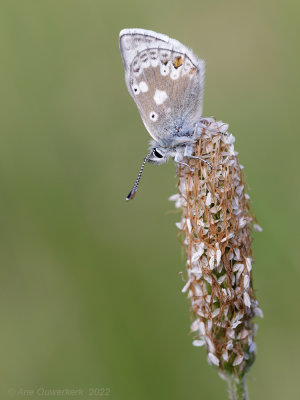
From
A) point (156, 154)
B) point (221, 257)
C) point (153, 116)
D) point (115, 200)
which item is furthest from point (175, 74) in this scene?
point (115, 200)

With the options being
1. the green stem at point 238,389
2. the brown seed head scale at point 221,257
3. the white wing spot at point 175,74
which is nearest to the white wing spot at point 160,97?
the white wing spot at point 175,74

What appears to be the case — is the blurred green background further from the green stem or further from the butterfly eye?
the butterfly eye

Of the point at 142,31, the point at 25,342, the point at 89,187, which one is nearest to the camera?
the point at 142,31

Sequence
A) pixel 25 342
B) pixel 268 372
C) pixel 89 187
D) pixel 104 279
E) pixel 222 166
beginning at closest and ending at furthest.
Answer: pixel 222 166 < pixel 268 372 < pixel 25 342 < pixel 104 279 < pixel 89 187

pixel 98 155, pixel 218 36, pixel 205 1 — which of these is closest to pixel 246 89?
pixel 218 36

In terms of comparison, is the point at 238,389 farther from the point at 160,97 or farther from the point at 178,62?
the point at 178,62

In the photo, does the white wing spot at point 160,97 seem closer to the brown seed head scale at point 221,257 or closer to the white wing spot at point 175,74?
the white wing spot at point 175,74

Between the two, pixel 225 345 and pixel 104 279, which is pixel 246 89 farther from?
pixel 225 345

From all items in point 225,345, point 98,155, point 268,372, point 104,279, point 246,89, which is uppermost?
point 246,89
